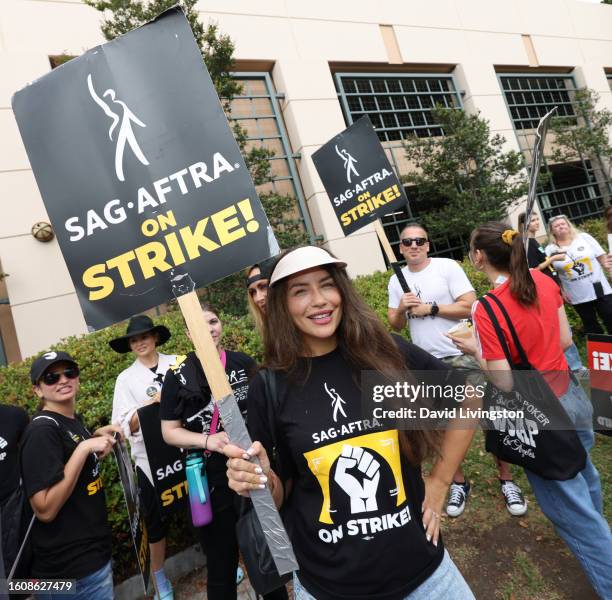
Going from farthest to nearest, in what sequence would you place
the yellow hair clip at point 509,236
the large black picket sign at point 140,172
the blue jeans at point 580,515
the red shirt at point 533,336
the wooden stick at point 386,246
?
1. the wooden stick at point 386,246
2. the yellow hair clip at point 509,236
3. the red shirt at point 533,336
4. the blue jeans at point 580,515
5. the large black picket sign at point 140,172

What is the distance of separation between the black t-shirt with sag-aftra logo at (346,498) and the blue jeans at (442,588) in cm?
3

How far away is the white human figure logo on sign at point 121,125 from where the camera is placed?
1.73 m

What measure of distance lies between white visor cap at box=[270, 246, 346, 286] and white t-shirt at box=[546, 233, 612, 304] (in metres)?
4.73

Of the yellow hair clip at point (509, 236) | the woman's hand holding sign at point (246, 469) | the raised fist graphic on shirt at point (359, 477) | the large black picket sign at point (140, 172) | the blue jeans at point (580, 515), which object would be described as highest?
the large black picket sign at point (140, 172)

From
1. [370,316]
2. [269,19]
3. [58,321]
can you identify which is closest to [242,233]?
[370,316]

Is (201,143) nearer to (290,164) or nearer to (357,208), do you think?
(357,208)

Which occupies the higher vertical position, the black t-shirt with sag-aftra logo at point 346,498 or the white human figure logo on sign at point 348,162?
the white human figure logo on sign at point 348,162

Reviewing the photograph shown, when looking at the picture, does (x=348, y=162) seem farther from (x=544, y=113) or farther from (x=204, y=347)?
(x=544, y=113)

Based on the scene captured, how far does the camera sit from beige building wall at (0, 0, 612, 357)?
873 centimetres

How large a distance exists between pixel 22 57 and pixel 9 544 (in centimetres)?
1102

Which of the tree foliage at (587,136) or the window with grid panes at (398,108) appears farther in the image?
the tree foliage at (587,136)

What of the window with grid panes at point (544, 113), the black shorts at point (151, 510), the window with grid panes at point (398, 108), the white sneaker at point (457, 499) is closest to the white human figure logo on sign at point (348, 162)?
the white sneaker at point (457, 499)

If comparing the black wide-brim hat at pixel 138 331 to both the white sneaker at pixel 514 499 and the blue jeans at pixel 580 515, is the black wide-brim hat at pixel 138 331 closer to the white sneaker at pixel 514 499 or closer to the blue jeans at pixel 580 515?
the blue jeans at pixel 580 515

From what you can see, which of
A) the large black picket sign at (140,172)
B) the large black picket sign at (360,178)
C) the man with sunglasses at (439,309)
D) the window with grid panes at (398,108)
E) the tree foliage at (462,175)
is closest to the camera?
the large black picket sign at (140,172)
